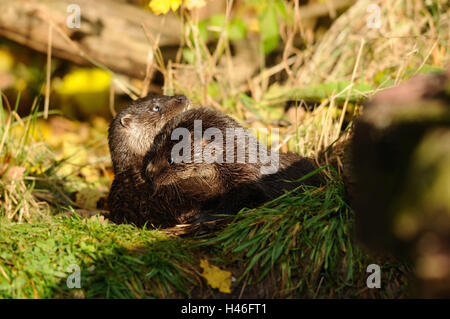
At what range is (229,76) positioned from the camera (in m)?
5.13

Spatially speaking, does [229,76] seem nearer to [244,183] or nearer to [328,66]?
[328,66]

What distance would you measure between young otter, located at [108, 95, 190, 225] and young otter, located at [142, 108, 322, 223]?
0.69 feet

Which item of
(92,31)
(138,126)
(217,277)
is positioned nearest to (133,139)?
(138,126)

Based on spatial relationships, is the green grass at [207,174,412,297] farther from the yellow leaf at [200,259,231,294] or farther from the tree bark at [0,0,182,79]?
the tree bark at [0,0,182,79]

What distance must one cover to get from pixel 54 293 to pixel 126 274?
35cm

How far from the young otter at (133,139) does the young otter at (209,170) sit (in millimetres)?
209

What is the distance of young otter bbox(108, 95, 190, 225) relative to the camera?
11.2ft

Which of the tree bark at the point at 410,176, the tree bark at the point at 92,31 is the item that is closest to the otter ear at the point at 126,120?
the tree bark at the point at 92,31

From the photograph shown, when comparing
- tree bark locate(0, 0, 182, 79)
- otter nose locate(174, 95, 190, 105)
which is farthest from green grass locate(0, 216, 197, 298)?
tree bark locate(0, 0, 182, 79)

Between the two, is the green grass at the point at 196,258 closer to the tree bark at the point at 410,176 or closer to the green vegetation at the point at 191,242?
the green vegetation at the point at 191,242

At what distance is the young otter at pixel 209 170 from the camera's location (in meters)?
3.18

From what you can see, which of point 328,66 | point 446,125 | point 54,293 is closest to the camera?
point 446,125
